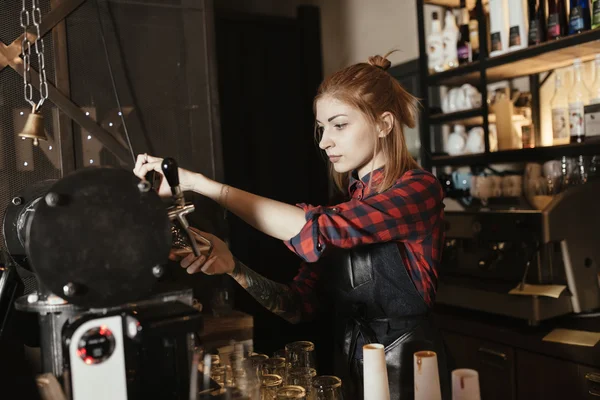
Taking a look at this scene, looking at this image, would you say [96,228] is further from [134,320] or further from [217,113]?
[217,113]

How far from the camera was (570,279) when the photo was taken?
84.0 inches

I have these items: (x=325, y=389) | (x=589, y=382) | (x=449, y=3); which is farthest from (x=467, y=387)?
(x=449, y=3)

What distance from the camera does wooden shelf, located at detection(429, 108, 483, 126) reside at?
8.52ft

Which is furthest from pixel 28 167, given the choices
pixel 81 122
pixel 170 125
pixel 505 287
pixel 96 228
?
pixel 505 287

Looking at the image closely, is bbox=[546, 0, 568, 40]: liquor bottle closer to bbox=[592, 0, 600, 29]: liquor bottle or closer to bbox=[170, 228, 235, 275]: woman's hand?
bbox=[592, 0, 600, 29]: liquor bottle

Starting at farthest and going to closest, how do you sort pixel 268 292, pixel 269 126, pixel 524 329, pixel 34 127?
pixel 269 126 < pixel 524 329 < pixel 268 292 < pixel 34 127

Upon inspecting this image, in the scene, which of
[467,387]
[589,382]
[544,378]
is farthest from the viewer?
[544,378]

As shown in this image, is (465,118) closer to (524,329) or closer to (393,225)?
(524,329)

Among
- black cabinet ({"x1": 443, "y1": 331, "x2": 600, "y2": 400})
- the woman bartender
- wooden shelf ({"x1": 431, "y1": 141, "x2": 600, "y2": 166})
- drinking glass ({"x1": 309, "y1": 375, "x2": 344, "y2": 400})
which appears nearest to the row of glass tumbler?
drinking glass ({"x1": 309, "y1": 375, "x2": 344, "y2": 400})

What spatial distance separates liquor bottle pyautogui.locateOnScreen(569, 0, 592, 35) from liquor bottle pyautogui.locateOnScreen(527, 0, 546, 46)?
14 cm

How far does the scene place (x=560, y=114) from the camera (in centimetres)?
234

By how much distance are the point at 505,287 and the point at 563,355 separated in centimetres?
37

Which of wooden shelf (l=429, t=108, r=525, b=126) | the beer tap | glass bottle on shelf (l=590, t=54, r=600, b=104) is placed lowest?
the beer tap

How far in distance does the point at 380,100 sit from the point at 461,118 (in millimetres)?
1234
